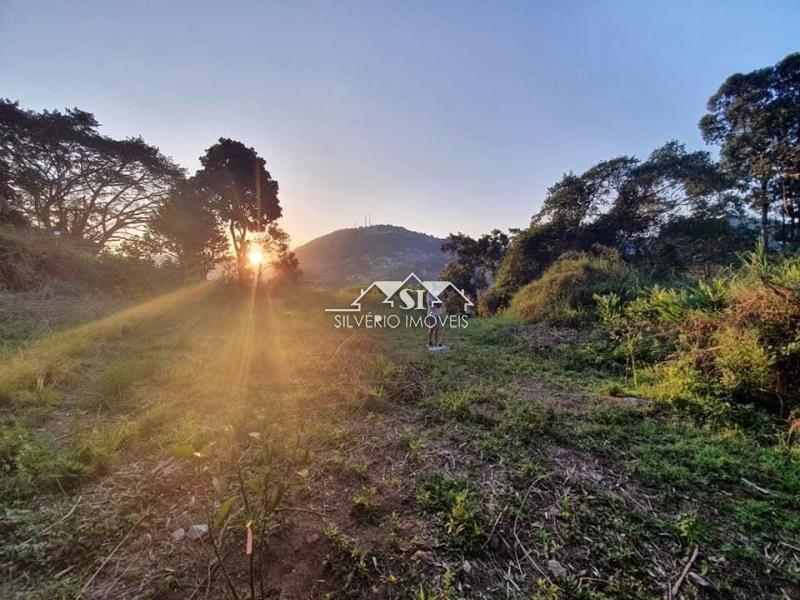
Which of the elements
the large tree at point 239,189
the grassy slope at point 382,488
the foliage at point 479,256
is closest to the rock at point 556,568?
the grassy slope at point 382,488

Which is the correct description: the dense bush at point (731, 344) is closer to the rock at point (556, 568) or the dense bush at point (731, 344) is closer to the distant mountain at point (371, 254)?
the rock at point (556, 568)

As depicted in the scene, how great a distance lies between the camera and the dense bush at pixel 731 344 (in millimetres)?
3125

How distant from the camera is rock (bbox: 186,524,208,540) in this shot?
5.31ft

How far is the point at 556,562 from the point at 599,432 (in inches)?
57.7

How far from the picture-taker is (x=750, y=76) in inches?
552

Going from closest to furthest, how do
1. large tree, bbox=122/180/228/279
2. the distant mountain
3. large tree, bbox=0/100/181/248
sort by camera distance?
1. large tree, bbox=0/100/181/248
2. large tree, bbox=122/180/228/279
3. the distant mountain

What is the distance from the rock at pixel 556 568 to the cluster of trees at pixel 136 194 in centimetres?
1403

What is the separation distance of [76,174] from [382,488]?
644 inches

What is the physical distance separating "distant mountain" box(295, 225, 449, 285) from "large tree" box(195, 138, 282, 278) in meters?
15.4

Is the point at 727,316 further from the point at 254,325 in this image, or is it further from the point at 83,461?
the point at 254,325

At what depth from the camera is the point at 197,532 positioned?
1643 mm

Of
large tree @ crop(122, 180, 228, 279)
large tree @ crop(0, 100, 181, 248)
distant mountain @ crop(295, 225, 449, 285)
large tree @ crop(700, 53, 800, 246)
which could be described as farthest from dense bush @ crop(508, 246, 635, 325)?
distant mountain @ crop(295, 225, 449, 285)

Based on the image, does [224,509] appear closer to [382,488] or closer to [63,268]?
[382,488]

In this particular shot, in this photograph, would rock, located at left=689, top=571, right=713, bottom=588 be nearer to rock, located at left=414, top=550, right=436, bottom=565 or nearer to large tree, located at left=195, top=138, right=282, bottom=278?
rock, located at left=414, top=550, right=436, bottom=565
